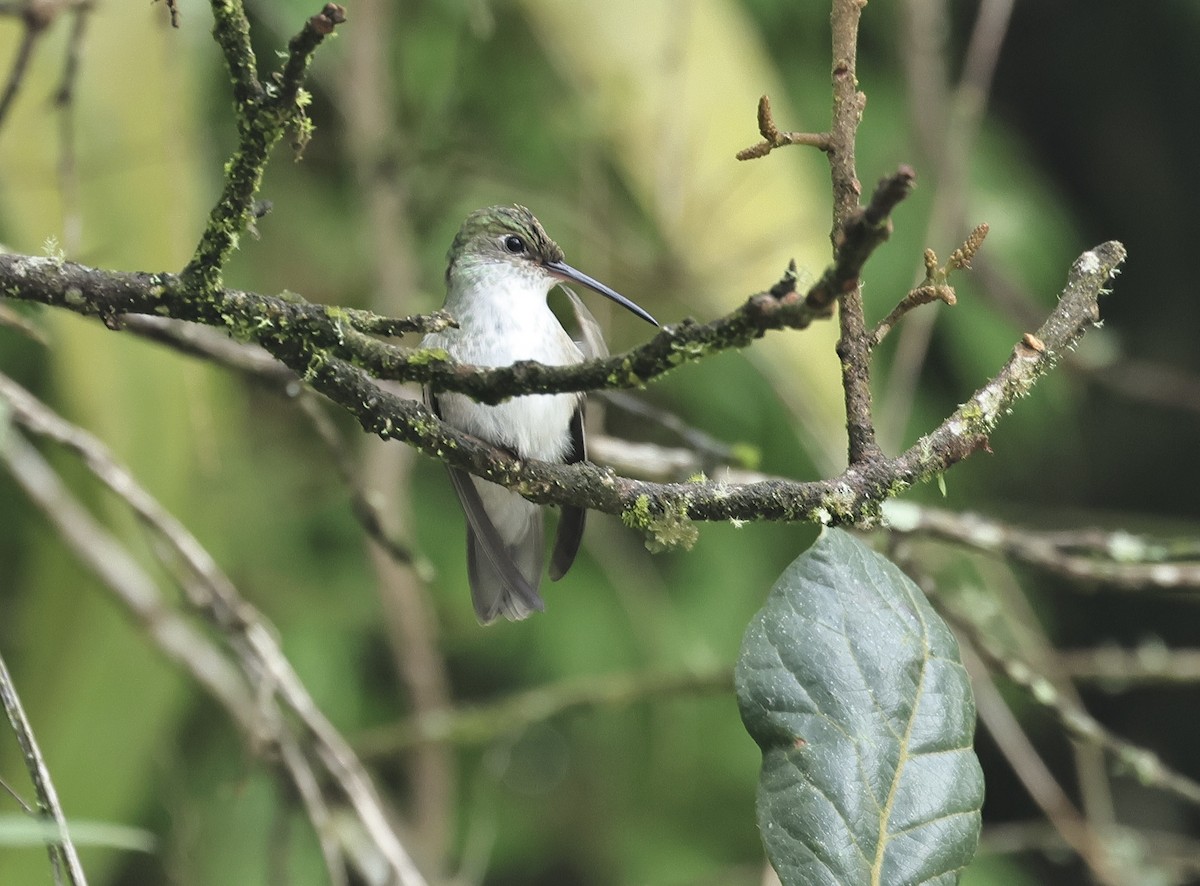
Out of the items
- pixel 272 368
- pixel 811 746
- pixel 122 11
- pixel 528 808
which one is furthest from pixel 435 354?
pixel 528 808

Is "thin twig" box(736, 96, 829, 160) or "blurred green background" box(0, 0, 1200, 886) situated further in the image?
"blurred green background" box(0, 0, 1200, 886)

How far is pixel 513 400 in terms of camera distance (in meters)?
2.33

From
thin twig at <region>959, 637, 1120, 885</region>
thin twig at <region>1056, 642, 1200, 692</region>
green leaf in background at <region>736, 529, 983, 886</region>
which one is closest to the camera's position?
green leaf in background at <region>736, 529, 983, 886</region>

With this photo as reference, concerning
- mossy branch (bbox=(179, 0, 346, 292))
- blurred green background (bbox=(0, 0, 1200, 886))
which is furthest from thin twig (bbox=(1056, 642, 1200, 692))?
mossy branch (bbox=(179, 0, 346, 292))

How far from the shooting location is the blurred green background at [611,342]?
2863 mm

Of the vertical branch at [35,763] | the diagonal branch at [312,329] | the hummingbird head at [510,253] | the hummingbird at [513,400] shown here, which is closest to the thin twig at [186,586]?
the hummingbird at [513,400]

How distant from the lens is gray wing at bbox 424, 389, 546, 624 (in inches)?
92.5

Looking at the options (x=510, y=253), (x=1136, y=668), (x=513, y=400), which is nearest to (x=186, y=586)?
(x=513, y=400)

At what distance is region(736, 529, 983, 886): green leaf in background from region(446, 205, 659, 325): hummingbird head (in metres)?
1.34

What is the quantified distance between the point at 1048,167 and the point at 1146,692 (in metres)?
2.53

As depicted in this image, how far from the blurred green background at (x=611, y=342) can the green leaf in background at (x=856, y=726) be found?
1370mm

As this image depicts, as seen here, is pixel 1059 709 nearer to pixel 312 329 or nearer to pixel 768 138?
pixel 768 138

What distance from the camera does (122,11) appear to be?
117 inches

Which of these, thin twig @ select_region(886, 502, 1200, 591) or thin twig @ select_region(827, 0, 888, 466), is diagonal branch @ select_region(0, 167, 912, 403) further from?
thin twig @ select_region(886, 502, 1200, 591)
